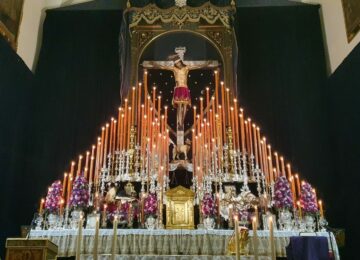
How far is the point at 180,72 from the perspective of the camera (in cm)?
738

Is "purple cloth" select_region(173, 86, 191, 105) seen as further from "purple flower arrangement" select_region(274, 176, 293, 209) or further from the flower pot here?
the flower pot

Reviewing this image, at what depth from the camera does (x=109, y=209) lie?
5770 millimetres

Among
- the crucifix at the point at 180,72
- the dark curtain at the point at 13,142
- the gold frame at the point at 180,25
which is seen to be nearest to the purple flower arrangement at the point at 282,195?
the crucifix at the point at 180,72

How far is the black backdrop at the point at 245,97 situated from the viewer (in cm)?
688

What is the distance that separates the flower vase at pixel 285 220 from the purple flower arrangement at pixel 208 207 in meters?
0.89

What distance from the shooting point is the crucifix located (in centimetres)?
705

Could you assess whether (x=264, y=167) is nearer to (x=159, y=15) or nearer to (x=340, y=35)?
(x=340, y=35)

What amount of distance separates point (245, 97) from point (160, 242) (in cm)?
368

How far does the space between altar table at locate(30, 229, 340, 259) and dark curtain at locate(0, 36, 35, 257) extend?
1.49 meters

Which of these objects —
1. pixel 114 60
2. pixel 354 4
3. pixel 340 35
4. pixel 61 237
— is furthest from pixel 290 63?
pixel 61 237

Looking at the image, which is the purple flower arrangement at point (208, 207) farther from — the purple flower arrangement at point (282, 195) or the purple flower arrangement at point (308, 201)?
the purple flower arrangement at point (308, 201)

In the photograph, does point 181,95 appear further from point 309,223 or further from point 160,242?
point 309,223

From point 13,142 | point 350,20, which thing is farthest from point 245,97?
point 13,142

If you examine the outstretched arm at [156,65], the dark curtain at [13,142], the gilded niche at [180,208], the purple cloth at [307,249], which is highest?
the outstretched arm at [156,65]
